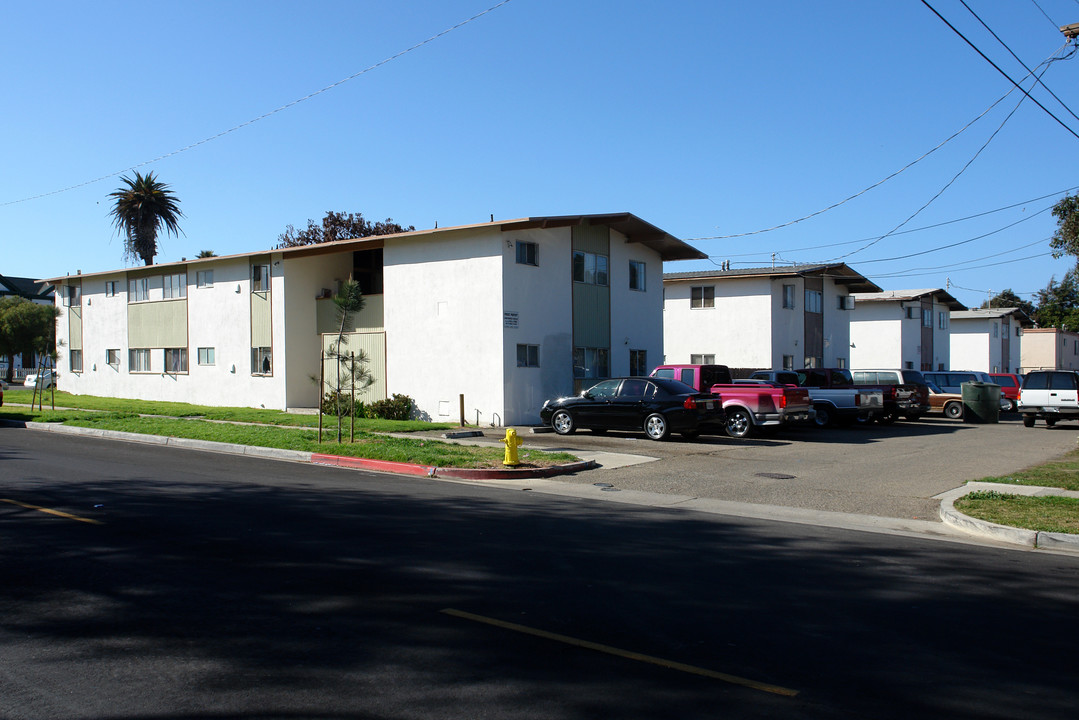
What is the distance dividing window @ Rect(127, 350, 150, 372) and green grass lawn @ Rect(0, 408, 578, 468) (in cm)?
939

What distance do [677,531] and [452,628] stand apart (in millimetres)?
4410

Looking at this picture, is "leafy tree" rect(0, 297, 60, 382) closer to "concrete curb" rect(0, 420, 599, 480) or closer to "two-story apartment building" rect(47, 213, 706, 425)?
"two-story apartment building" rect(47, 213, 706, 425)

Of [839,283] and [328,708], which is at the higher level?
[839,283]

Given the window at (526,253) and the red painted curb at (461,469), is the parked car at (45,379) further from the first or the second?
the red painted curb at (461,469)

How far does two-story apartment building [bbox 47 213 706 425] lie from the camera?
23766mm

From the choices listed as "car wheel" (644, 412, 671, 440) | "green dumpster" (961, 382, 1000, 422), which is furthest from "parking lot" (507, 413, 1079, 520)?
"green dumpster" (961, 382, 1000, 422)

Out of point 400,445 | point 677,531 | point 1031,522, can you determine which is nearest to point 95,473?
point 400,445

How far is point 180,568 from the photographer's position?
7035 millimetres

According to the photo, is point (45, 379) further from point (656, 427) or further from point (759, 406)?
point (759, 406)

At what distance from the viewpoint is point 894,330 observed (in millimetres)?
44812

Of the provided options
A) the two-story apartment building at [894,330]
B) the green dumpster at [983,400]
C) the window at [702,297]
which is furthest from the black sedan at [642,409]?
the two-story apartment building at [894,330]

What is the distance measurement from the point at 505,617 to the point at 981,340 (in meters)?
57.0

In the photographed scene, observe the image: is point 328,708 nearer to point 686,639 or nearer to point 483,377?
point 686,639

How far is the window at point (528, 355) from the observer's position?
23.9m
